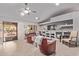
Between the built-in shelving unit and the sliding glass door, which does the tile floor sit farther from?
the built-in shelving unit

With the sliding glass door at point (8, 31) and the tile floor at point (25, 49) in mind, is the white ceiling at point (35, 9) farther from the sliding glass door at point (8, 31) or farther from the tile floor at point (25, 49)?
the tile floor at point (25, 49)

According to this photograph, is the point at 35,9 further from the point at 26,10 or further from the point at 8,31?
the point at 8,31

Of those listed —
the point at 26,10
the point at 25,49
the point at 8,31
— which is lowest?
the point at 25,49

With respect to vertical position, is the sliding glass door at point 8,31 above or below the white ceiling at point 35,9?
below

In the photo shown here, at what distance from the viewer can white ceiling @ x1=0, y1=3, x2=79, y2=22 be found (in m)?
3.04

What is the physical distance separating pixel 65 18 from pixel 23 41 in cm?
110

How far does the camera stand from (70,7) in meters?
3.04

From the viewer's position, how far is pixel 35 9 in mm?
3092

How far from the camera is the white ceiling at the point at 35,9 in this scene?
3041 mm

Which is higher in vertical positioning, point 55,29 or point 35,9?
point 35,9

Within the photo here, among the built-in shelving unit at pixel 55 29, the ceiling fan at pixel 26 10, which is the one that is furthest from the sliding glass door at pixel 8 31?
the built-in shelving unit at pixel 55 29

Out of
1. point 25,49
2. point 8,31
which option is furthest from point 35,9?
point 25,49

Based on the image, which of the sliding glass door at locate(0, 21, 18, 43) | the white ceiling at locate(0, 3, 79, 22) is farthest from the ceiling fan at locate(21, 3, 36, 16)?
the sliding glass door at locate(0, 21, 18, 43)

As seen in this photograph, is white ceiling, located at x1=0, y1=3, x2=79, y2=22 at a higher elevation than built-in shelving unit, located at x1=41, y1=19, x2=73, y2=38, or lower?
higher
